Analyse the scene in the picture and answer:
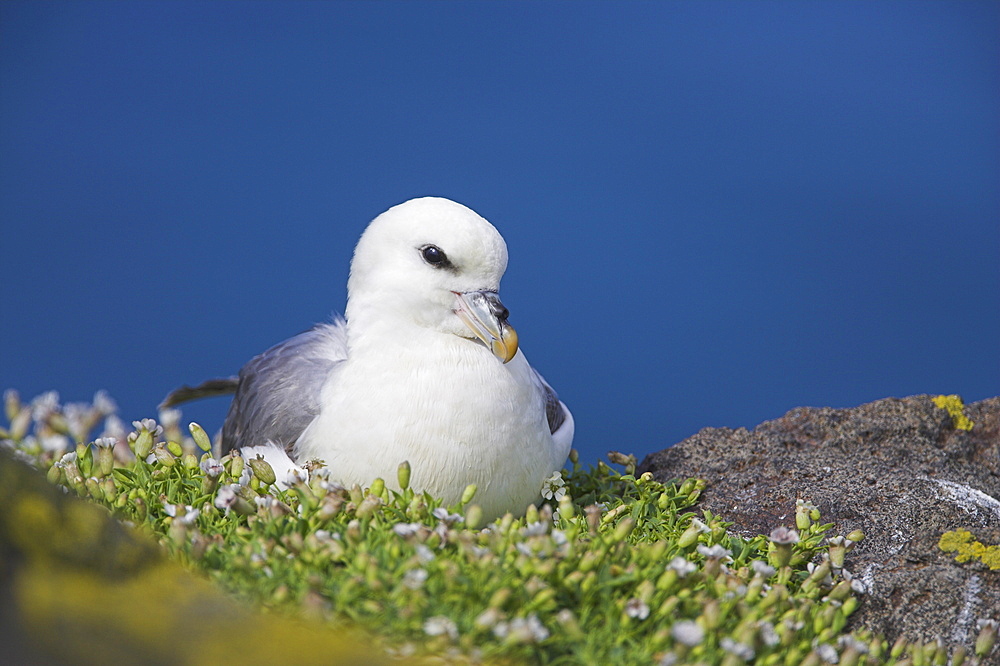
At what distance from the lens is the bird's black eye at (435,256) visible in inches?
112

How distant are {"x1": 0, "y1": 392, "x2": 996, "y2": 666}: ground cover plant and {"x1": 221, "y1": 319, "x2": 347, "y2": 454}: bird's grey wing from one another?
267 mm

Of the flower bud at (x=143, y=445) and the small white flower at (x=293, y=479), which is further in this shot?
the flower bud at (x=143, y=445)

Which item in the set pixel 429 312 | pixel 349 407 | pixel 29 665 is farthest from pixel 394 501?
pixel 29 665

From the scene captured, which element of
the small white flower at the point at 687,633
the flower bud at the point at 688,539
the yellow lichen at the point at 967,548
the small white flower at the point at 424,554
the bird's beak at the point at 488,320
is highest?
Answer: the bird's beak at the point at 488,320

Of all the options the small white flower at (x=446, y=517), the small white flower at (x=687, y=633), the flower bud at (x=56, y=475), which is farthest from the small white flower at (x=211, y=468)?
the small white flower at (x=687, y=633)

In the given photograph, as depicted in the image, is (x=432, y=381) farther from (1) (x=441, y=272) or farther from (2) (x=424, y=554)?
(2) (x=424, y=554)

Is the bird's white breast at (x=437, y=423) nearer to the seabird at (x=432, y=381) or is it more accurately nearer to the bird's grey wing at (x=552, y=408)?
the seabird at (x=432, y=381)

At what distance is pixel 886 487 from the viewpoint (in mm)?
3176

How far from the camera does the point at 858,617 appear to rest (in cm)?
255

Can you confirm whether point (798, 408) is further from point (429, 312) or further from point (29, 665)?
point (29, 665)

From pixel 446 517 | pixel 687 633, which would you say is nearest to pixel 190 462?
→ pixel 446 517

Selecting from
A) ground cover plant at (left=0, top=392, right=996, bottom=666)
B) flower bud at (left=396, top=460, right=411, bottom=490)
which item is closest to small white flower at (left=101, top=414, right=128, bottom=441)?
ground cover plant at (left=0, top=392, right=996, bottom=666)

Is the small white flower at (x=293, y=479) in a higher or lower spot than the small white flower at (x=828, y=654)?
higher

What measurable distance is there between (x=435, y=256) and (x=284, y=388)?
0.85 m
